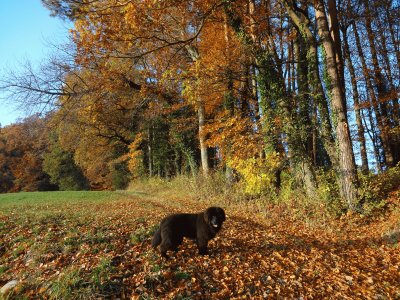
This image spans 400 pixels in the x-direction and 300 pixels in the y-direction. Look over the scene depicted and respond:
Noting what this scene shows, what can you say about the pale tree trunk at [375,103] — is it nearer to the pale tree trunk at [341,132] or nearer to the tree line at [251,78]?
the tree line at [251,78]

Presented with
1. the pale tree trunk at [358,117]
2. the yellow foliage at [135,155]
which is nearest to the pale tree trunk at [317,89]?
the pale tree trunk at [358,117]

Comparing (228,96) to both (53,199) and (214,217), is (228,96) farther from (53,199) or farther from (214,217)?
(53,199)

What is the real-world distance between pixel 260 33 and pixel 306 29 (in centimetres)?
337

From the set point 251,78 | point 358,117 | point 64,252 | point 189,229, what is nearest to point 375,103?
point 358,117

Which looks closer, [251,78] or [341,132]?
[341,132]

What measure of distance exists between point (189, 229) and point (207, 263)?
0.77 m

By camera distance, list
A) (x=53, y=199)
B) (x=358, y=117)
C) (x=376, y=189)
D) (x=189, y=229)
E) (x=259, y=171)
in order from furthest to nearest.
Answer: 1. (x=53, y=199)
2. (x=358, y=117)
3. (x=259, y=171)
4. (x=376, y=189)
5. (x=189, y=229)

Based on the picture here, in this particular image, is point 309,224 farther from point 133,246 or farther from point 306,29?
point 306,29

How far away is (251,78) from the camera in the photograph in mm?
14781

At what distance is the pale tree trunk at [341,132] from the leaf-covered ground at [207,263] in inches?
47.1

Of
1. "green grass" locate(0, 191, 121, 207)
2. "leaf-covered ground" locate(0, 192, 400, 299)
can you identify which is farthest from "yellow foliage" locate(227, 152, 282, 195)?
"green grass" locate(0, 191, 121, 207)

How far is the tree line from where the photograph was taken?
10.4 meters

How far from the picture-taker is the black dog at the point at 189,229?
584 cm

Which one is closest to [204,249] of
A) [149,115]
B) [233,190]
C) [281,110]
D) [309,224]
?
[309,224]
